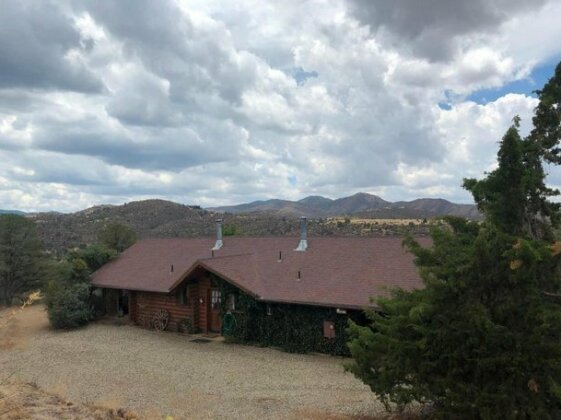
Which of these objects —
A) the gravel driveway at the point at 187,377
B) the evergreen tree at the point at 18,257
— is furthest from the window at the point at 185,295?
the evergreen tree at the point at 18,257

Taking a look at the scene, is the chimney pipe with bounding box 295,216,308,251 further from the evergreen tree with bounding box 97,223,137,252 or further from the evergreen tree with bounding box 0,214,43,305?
the evergreen tree with bounding box 0,214,43,305

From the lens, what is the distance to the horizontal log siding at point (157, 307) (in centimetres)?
2291

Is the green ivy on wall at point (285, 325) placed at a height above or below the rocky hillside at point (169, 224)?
below

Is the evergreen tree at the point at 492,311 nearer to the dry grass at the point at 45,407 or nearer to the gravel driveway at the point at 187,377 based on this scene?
the gravel driveway at the point at 187,377

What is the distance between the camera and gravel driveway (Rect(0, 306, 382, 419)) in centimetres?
1216

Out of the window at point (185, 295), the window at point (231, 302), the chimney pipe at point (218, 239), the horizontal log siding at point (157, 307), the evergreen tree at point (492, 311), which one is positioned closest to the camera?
the evergreen tree at point (492, 311)

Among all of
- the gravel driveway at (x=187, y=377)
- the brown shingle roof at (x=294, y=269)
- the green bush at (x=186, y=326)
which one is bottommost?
the gravel driveway at (x=187, y=377)

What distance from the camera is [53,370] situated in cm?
1672

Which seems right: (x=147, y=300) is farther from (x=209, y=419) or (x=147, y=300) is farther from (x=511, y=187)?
(x=511, y=187)

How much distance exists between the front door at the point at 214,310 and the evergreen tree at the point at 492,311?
12.7 m

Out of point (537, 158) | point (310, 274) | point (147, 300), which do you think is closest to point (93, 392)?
point (310, 274)

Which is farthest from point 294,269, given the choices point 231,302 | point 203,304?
point 203,304

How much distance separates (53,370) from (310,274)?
9.66 meters

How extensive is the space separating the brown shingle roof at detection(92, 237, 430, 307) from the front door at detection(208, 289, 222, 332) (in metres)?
1.55
